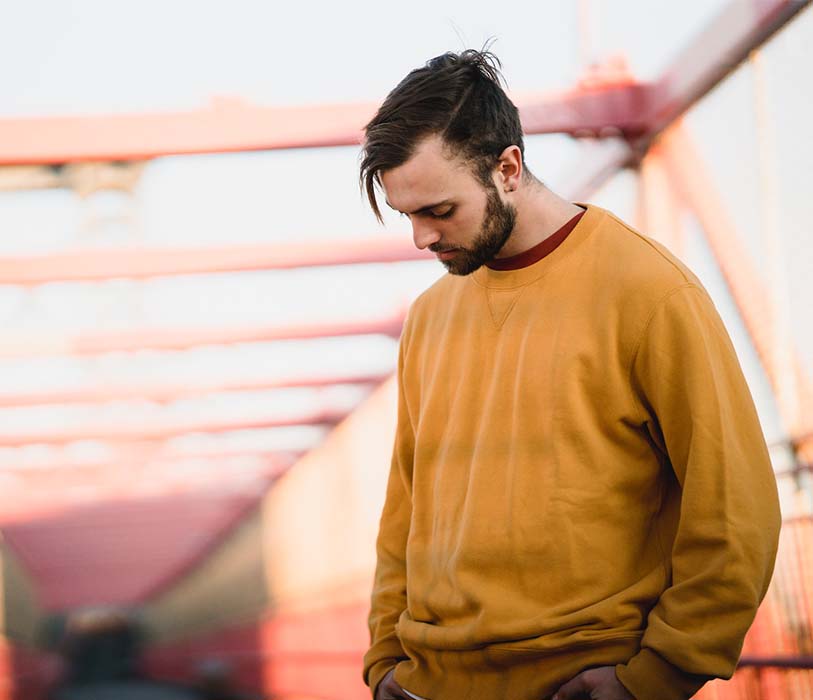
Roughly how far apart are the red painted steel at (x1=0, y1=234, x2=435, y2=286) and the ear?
5735mm

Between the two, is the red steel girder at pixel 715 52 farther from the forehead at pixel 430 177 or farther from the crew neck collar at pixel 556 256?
the forehead at pixel 430 177

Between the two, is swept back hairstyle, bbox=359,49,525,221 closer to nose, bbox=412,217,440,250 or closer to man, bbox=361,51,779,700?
man, bbox=361,51,779,700

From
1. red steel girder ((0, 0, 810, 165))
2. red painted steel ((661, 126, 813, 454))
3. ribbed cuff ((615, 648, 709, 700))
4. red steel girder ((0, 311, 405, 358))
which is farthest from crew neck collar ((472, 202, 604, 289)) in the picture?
red steel girder ((0, 311, 405, 358))

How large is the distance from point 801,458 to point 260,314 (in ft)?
19.7

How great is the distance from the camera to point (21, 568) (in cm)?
2714

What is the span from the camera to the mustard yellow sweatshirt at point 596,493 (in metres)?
2.01

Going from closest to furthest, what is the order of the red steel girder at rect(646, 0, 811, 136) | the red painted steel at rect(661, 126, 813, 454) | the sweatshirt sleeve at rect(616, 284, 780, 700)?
the sweatshirt sleeve at rect(616, 284, 780, 700) < the red steel girder at rect(646, 0, 811, 136) < the red painted steel at rect(661, 126, 813, 454)

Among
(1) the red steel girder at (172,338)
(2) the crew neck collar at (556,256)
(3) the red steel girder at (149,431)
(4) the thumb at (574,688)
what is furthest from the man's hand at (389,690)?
(3) the red steel girder at (149,431)

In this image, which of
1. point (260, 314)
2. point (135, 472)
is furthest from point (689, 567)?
Result: point (135, 472)

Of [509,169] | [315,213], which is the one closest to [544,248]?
[509,169]

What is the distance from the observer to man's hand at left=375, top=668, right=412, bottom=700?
239 centimetres

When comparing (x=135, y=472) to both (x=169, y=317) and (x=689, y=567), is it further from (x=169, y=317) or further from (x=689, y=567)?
(x=689, y=567)

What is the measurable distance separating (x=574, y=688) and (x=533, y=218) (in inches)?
30.3

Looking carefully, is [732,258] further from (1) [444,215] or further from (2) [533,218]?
(1) [444,215]
